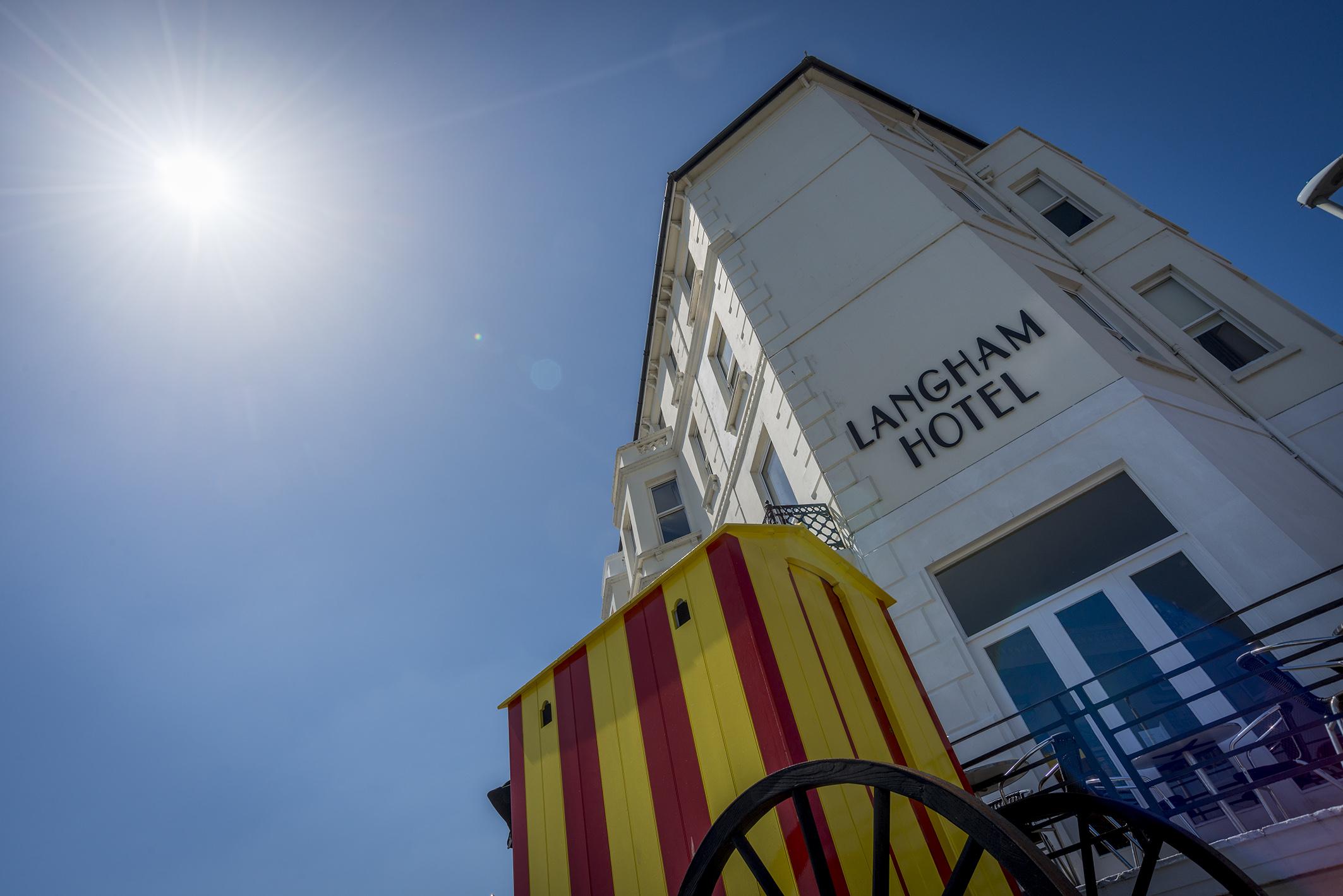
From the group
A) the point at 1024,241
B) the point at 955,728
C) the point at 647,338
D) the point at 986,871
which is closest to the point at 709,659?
the point at 986,871

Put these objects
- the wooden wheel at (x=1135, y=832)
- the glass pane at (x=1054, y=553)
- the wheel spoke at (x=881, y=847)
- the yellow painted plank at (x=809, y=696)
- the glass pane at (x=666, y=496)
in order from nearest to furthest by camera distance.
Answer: the wheel spoke at (x=881, y=847) < the wooden wheel at (x=1135, y=832) < the yellow painted plank at (x=809, y=696) < the glass pane at (x=1054, y=553) < the glass pane at (x=666, y=496)

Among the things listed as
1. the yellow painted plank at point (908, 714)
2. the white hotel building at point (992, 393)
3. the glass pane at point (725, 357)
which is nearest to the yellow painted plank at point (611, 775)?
the yellow painted plank at point (908, 714)

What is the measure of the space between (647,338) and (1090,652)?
516 inches

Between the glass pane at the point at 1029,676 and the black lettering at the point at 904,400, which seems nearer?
the glass pane at the point at 1029,676

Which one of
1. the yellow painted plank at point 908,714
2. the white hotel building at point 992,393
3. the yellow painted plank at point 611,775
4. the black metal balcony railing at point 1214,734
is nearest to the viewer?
the yellow painted plank at point 908,714

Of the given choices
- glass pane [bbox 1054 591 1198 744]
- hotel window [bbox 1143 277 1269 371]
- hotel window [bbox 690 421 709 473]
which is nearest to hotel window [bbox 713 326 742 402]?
hotel window [bbox 690 421 709 473]

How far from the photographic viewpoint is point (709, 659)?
3973 mm

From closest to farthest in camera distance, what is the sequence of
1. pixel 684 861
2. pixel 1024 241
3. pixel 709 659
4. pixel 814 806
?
pixel 814 806 → pixel 684 861 → pixel 709 659 → pixel 1024 241

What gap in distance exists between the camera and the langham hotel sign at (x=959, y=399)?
340 inches

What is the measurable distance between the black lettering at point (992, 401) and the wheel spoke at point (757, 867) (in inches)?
276

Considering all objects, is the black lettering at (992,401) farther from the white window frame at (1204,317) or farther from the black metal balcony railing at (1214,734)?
the white window frame at (1204,317)

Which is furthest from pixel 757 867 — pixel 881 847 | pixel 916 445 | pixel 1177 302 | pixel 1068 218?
pixel 1068 218

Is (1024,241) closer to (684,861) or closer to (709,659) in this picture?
(709,659)

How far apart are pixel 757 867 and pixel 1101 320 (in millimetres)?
10075
